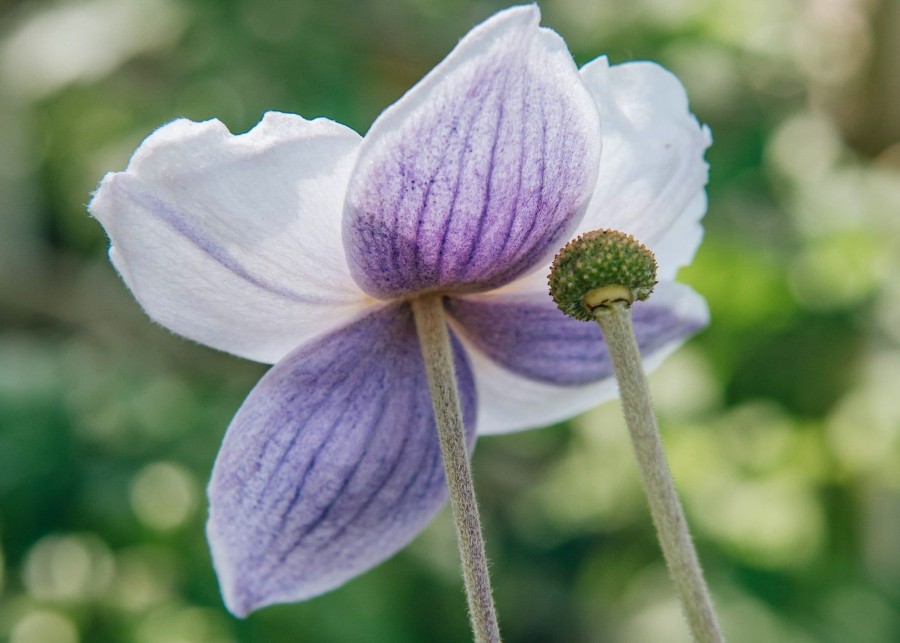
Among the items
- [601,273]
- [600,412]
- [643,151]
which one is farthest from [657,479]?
[600,412]

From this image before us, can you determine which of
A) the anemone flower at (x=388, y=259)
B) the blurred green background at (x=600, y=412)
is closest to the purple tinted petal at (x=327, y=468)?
the anemone flower at (x=388, y=259)

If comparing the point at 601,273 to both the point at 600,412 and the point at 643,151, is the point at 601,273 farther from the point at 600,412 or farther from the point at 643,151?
the point at 600,412

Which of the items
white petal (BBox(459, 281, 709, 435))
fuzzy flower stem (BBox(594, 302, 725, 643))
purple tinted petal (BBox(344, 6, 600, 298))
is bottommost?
fuzzy flower stem (BBox(594, 302, 725, 643))

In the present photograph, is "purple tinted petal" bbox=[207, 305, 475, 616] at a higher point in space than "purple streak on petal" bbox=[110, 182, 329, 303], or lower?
lower

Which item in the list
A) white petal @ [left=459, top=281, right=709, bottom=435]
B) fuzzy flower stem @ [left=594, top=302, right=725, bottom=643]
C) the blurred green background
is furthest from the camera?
the blurred green background

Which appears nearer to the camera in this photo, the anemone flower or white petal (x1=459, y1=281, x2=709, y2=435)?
the anemone flower

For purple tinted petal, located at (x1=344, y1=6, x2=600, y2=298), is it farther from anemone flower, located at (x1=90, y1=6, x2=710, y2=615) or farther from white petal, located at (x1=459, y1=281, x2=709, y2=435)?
white petal, located at (x1=459, y1=281, x2=709, y2=435)

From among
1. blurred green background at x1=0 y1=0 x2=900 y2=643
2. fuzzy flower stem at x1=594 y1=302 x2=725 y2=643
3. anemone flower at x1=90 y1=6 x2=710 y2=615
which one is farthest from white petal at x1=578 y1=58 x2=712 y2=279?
blurred green background at x1=0 y1=0 x2=900 y2=643
